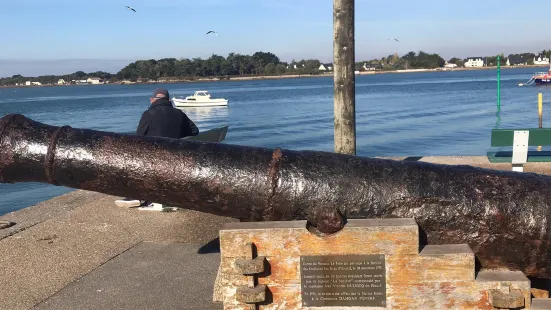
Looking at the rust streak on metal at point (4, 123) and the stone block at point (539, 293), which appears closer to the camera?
the stone block at point (539, 293)

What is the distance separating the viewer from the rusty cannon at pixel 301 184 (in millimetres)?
3311

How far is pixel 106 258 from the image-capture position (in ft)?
19.1

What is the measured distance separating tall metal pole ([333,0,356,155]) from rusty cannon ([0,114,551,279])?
2.87m

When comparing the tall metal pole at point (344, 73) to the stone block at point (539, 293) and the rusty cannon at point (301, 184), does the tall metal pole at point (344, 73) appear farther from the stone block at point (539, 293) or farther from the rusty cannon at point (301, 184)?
the stone block at point (539, 293)

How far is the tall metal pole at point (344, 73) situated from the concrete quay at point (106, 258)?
1682 mm

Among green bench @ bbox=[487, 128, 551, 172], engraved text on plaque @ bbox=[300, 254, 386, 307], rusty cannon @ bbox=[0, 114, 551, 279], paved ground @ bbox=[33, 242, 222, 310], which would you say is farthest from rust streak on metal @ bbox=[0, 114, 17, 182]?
green bench @ bbox=[487, 128, 551, 172]

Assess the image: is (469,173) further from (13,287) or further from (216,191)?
(13,287)

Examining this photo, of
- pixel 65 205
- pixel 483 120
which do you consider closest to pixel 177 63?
pixel 483 120

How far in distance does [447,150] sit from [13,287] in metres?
15.5

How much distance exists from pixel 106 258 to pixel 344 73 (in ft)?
9.45

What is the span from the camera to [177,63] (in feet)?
526

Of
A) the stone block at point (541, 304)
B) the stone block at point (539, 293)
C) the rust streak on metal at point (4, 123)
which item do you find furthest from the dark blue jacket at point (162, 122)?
the stone block at point (541, 304)

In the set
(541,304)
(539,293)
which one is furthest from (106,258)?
(541,304)

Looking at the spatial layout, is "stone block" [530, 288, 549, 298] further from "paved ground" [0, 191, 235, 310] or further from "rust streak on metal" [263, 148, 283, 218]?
"paved ground" [0, 191, 235, 310]
